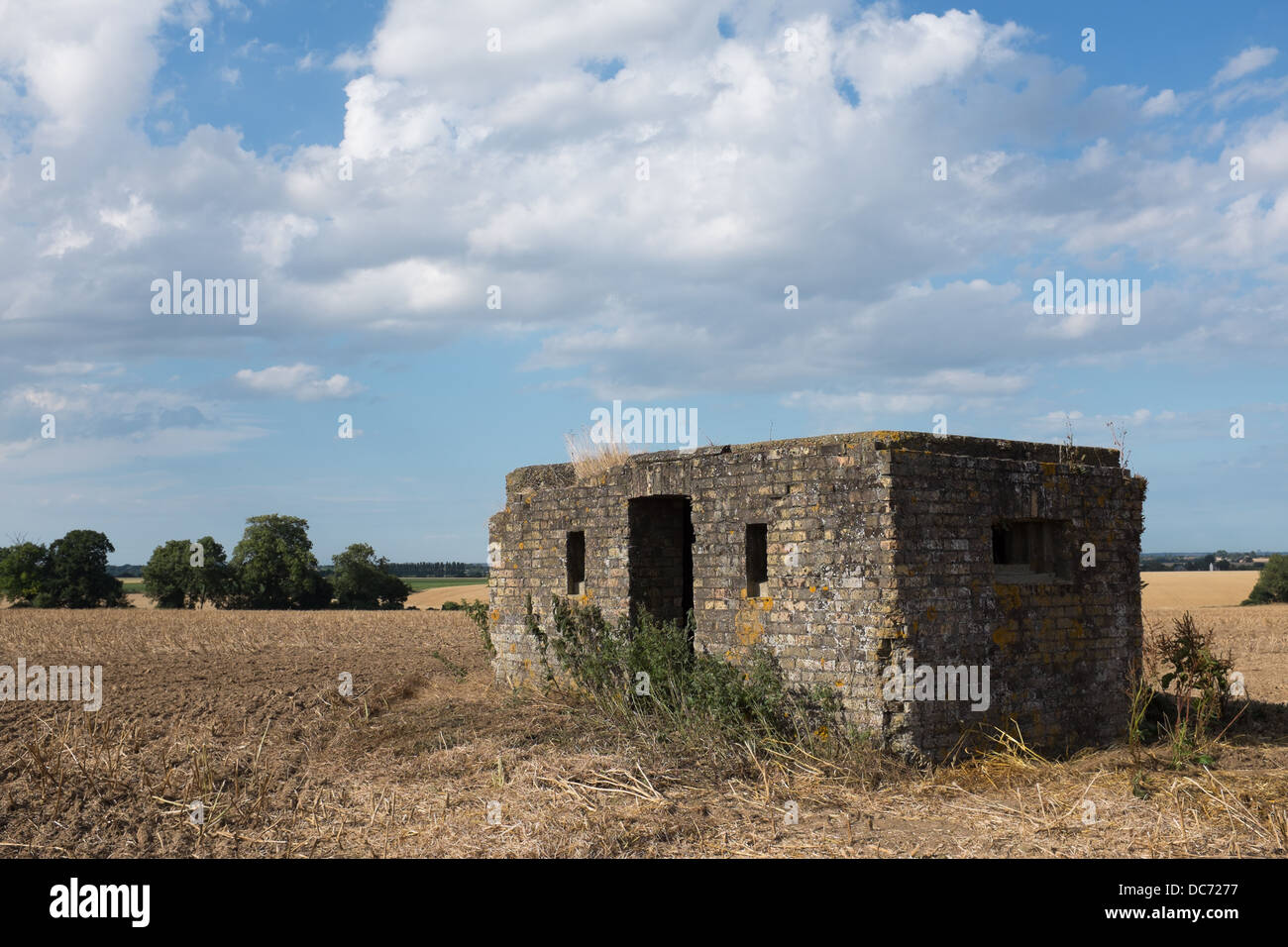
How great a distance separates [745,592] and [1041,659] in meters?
3.04

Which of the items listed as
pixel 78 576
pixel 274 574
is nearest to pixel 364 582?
pixel 274 574

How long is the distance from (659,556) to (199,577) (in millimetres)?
38689

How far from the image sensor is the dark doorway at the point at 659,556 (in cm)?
1087

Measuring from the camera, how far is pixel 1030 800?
25.1 ft

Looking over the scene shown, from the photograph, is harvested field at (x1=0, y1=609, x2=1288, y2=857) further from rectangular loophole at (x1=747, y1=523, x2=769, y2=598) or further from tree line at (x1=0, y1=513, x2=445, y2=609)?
tree line at (x1=0, y1=513, x2=445, y2=609)

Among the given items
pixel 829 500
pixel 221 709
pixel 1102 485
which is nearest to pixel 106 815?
pixel 221 709

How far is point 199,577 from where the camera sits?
1719 inches

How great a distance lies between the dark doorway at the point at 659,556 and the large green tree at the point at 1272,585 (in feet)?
131

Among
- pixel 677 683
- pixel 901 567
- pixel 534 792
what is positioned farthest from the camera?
pixel 677 683

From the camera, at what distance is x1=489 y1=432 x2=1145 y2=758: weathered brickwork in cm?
863

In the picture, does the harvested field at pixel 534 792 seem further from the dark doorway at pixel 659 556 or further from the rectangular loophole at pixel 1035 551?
the rectangular loophole at pixel 1035 551

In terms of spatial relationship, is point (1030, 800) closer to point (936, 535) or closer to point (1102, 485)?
point (936, 535)

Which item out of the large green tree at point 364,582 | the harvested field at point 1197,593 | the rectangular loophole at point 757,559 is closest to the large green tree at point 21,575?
the large green tree at point 364,582

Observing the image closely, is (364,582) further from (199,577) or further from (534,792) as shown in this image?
(534,792)
